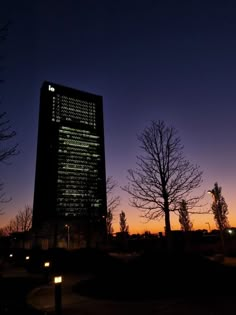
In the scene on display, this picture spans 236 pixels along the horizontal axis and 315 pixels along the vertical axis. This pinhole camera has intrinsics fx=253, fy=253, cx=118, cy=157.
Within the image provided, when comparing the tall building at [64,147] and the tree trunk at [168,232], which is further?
the tall building at [64,147]

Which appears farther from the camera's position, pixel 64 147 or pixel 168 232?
pixel 64 147

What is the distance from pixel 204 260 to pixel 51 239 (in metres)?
69.4

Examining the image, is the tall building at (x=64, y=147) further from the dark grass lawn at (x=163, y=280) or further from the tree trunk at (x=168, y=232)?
the dark grass lawn at (x=163, y=280)

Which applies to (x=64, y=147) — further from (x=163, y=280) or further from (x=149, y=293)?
(x=149, y=293)

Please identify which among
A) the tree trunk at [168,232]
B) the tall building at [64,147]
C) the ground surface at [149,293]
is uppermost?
the tall building at [64,147]

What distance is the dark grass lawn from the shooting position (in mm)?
9906

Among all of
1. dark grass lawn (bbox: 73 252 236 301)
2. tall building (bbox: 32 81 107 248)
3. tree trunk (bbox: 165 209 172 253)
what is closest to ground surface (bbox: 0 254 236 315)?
dark grass lawn (bbox: 73 252 236 301)

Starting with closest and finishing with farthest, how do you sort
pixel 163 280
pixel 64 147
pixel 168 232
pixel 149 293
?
pixel 149 293 < pixel 163 280 < pixel 168 232 < pixel 64 147

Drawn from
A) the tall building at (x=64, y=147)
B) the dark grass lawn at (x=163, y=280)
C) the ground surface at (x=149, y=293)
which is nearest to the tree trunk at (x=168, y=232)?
the ground surface at (x=149, y=293)

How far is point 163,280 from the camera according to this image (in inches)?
414

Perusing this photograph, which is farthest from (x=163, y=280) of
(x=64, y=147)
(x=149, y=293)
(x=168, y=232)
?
(x=64, y=147)

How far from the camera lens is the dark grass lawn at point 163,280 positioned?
32.5 ft

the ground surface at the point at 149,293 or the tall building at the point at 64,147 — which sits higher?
the tall building at the point at 64,147

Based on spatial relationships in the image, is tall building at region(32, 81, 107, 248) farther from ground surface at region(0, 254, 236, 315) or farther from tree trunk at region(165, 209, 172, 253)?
ground surface at region(0, 254, 236, 315)
